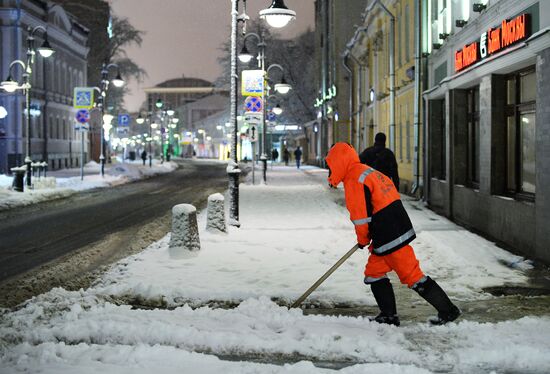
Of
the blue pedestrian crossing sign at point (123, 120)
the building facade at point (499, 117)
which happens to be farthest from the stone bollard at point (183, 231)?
the blue pedestrian crossing sign at point (123, 120)

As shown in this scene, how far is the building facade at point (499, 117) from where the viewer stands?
1121 centimetres

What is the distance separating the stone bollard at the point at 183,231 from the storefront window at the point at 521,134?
18.5ft

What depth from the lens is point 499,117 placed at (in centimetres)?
1416

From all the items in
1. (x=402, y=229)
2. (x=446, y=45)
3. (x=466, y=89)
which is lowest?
(x=402, y=229)

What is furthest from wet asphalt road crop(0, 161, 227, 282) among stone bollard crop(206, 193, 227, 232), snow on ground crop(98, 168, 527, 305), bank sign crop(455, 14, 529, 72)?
bank sign crop(455, 14, 529, 72)

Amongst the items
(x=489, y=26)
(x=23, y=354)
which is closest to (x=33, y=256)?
(x=23, y=354)

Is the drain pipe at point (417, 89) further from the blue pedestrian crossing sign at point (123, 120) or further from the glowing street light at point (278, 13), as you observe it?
the blue pedestrian crossing sign at point (123, 120)

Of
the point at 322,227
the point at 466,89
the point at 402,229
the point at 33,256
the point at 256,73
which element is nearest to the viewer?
the point at 402,229

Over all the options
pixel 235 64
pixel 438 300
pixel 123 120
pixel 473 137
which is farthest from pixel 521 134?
pixel 123 120

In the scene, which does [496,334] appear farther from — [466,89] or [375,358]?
[466,89]

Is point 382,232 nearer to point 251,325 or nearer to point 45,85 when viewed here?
point 251,325

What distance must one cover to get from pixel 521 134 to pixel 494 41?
5.62ft

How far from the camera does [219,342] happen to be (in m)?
6.50

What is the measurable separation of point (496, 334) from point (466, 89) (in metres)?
11.7
